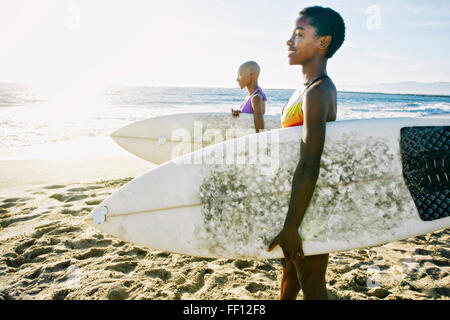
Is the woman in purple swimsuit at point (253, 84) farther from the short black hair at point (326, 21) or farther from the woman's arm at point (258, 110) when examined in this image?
the short black hair at point (326, 21)

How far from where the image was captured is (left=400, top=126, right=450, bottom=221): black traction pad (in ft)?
5.05

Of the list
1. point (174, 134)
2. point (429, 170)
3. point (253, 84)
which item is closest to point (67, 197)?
point (174, 134)

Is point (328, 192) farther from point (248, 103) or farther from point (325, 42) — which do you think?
point (248, 103)

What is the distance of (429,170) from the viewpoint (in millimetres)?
1543

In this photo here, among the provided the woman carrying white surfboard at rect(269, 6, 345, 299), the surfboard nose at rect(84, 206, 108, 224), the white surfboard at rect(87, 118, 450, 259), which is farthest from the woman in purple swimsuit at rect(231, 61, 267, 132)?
the surfboard nose at rect(84, 206, 108, 224)

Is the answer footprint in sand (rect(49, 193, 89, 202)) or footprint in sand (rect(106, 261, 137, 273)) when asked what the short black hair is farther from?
footprint in sand (rect(49, 193, 89, 202))

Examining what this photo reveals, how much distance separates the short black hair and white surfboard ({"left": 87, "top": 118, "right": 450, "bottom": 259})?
0.49m

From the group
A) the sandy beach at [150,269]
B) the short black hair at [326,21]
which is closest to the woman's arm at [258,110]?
the sandy beach at [150,269]

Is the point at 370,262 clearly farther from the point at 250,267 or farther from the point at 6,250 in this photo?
the point at 6,250

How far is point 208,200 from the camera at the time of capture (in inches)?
68.8

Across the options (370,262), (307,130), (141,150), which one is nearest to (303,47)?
(307,130)

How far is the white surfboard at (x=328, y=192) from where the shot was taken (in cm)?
155

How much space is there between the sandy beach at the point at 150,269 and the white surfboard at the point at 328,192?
1.49 ft

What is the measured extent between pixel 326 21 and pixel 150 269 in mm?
2119
